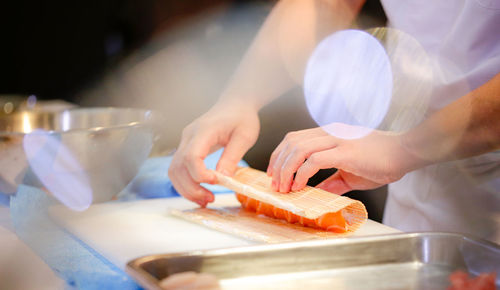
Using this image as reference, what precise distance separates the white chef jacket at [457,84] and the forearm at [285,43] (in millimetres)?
220

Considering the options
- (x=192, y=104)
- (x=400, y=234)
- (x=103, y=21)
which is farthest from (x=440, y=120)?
(x=103, y=21)

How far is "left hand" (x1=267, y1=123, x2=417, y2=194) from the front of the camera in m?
1.01

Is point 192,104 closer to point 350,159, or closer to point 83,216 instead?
point 83,216

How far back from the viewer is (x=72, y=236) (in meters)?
1.09

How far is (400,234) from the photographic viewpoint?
83 cm

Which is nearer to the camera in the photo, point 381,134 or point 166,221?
point 381,134

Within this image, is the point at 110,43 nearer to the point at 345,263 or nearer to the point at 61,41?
the point at 61,41

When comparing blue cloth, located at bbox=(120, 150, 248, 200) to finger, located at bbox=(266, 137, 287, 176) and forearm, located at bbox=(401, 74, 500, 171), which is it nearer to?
finger, located at bbox=(266, 137, 287, 176)

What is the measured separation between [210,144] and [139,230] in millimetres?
277

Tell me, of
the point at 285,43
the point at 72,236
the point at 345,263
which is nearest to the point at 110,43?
the point at 285,43

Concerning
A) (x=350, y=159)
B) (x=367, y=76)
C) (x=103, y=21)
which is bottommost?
(x=350, y=159)

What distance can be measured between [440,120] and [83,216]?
751 mm

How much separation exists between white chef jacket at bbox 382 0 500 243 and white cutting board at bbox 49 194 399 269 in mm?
213

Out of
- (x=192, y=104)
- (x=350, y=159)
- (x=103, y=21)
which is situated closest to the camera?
(x=350, y=159)
